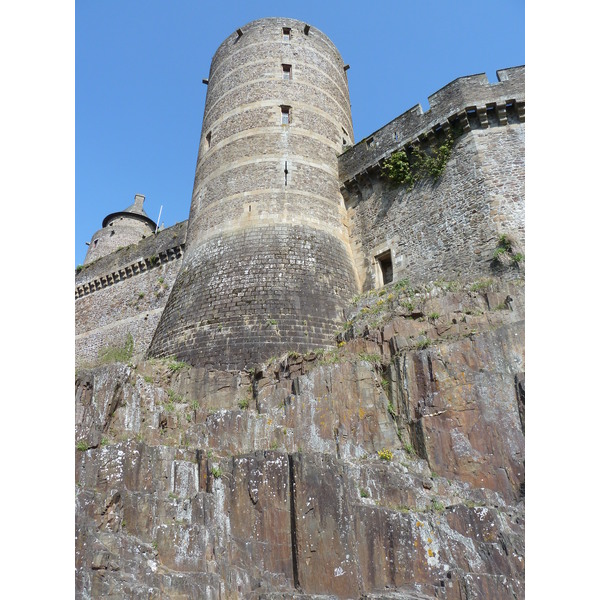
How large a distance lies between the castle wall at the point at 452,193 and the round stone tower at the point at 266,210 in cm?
89

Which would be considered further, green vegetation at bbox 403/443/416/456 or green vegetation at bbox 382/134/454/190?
green vegetation at bbox 382/134/454/190

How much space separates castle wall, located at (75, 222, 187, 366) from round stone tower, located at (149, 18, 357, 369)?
4.22m

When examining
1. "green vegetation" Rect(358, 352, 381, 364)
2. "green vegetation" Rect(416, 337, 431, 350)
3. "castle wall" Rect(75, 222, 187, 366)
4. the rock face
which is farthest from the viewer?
"castle wall" Rect(75, 222, 187, 366)

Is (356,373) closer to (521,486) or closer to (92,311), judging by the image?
(521,486)

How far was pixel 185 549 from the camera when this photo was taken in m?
6.08

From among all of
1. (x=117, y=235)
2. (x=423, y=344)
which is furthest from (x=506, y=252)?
(x=117, y=235)

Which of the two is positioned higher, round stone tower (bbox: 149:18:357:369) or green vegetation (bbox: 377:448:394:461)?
round stone tower (bbox: 149:18:357:369)

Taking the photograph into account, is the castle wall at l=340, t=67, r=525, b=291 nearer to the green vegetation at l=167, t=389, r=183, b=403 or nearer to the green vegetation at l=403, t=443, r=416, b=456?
the green vegetation at l=403, t=443, r=416, b=456

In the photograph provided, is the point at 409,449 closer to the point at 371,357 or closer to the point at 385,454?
the point at 385,454

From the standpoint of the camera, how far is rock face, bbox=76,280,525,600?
610cm

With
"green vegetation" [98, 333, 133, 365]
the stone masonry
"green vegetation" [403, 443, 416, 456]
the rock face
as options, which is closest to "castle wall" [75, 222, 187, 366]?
"green vegetation" [98, 333, 133, 365]

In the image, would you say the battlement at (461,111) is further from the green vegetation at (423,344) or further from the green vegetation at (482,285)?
the green vegetation at (423,344)

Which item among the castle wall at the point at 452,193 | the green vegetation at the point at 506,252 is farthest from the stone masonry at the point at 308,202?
the green vegetation at the point at 506,252

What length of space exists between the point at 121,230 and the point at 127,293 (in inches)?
499
